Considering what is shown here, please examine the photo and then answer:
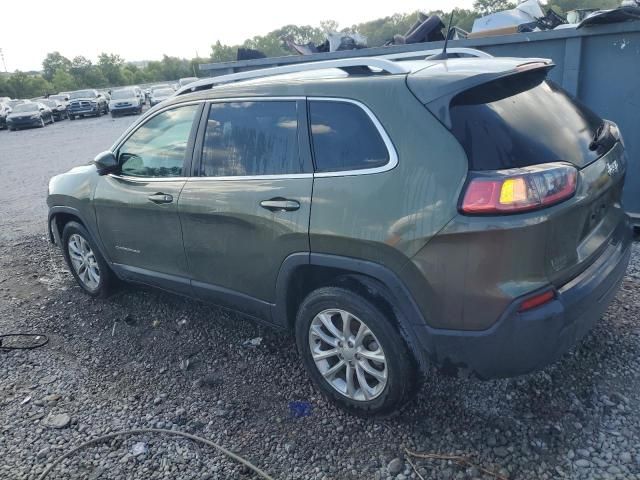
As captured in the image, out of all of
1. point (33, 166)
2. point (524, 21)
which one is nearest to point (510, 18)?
point (524, 21)

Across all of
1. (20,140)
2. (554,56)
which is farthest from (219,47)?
(554,56)

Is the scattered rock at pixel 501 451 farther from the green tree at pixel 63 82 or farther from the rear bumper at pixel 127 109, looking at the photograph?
the green tree at pixel 63 82

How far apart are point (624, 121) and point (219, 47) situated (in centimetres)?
8386

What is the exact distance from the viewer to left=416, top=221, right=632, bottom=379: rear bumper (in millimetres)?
2232

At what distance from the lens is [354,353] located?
9.06ft

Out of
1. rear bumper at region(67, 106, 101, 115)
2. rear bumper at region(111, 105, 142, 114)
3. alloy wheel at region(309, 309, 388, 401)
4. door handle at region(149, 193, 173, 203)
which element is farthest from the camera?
rear bumper at region(67, 106, 101, 115)

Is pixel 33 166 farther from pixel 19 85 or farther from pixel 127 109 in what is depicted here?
pixel 19 85

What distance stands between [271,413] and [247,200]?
1.24m

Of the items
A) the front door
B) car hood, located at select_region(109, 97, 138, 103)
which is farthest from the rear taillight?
car hood, located at select_region(109, 97, 138, 103)

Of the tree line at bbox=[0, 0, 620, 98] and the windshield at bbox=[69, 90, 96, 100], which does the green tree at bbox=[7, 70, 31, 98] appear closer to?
the tree line at bbox=[0, 0, 620, 98]

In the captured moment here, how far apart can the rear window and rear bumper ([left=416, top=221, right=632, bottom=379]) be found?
593mm

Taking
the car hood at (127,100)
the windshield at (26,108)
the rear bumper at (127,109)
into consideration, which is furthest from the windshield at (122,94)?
the windshield at (26,108)

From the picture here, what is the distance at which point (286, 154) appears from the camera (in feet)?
9.47

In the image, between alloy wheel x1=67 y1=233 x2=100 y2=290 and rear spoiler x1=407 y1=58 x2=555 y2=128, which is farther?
alloy wheel x1=67 y1=233 x2=100 y2=290
